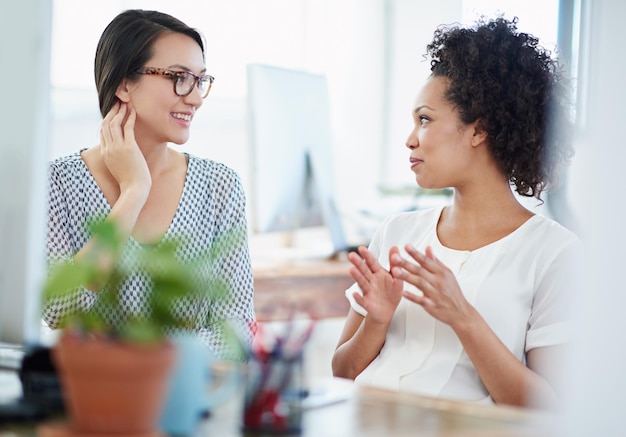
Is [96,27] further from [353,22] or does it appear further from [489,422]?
[489,422]

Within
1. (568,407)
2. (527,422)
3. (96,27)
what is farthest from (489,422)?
(96,27)

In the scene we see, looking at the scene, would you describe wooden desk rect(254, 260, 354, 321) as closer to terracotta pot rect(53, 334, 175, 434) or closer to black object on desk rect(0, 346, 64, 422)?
black object on desk rect(0, 346, 64, 422)

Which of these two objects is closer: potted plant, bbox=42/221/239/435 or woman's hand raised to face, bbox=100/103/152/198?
potted plant, bbox=42/221/239/435

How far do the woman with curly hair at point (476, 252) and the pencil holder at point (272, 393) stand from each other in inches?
21.5

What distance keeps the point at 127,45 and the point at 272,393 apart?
4.34 feet

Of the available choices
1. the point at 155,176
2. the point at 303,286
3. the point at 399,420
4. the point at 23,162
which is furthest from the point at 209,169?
the point at 399,420

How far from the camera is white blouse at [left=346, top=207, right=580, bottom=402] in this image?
176 cm

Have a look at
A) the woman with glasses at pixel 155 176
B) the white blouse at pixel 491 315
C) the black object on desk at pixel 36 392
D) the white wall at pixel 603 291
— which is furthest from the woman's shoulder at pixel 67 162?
the white wall at pixel 603 291

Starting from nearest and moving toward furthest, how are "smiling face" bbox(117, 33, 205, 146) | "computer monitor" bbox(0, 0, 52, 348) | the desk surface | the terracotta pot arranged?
the terracotta pot, the desk surface, "computer monitor" bbox(0, 0, 52, 348), "smiling face" bbox(117, 33, 205, 146)

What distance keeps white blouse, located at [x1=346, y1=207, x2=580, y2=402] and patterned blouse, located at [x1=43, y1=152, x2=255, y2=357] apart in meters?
0.37

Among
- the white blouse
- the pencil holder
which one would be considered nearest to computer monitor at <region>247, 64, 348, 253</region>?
the white blouse

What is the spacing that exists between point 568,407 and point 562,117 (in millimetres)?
1203

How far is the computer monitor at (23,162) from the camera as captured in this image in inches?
53.8

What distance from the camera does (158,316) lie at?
0.96 m
